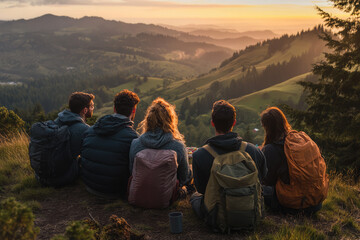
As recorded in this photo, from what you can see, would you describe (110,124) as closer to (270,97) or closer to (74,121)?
(74,121)

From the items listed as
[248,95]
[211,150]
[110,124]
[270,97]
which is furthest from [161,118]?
[248,95]

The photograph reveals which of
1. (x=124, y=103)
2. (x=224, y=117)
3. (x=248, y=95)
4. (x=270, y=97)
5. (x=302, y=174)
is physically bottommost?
(x=248, y=95)

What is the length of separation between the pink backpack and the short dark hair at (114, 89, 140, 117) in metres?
Result: 1.09

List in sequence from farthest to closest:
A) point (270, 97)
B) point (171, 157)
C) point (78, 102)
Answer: point (270, 97)
point (78, 102)
point (171, 157)

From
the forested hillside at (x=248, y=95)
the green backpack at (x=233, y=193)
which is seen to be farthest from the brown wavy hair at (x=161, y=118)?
the forested hillside at (x=248, y=95)

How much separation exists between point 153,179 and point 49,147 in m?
2.43

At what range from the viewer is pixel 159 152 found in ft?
18.7

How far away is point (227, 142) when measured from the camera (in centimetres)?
490

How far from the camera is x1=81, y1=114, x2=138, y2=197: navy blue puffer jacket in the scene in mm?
6172

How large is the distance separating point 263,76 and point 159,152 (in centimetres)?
18389

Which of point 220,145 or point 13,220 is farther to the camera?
point 220,145

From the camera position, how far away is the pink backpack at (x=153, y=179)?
5629 mm

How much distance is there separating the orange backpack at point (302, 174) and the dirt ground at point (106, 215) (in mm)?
1361

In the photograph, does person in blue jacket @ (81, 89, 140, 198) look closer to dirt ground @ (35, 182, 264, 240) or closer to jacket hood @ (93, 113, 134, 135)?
jacket hood @ (93, 113, 134, 135)
